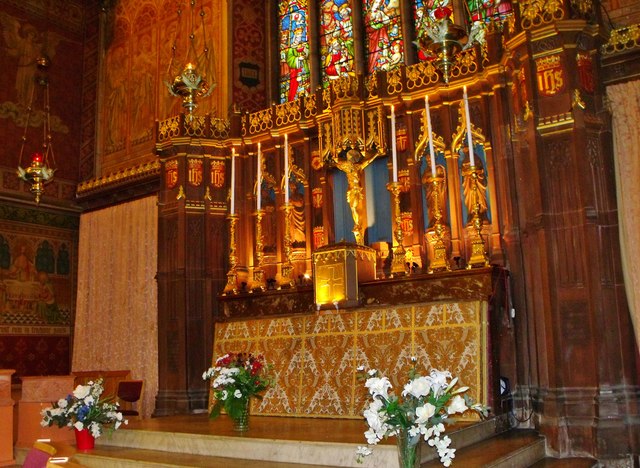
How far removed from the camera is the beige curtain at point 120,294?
11734 millimetres

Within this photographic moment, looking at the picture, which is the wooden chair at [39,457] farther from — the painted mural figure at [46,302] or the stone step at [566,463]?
the painted mural figure at [46,302]

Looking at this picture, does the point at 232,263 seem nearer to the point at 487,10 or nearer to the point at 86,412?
the point at 86,412

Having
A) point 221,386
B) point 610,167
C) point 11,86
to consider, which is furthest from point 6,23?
point 610,167

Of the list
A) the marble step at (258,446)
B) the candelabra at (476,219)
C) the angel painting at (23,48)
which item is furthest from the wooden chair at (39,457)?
the angel painting at (23,48)

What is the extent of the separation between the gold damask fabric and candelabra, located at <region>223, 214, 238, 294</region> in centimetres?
76

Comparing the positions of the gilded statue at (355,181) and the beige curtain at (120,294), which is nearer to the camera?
the gilded statue at (355,181)

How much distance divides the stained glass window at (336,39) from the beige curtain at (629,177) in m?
5.37

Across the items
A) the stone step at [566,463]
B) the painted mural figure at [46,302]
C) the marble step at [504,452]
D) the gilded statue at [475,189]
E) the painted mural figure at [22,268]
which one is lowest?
the stone step at [566,463]

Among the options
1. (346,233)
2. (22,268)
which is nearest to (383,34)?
(346,233)

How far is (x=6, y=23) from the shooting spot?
43.6ft

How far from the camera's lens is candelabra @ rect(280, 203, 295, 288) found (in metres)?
9.77

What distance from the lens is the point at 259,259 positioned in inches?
402

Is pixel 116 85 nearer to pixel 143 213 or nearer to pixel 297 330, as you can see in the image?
pixel 143 213

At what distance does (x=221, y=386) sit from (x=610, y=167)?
4.85 meters
